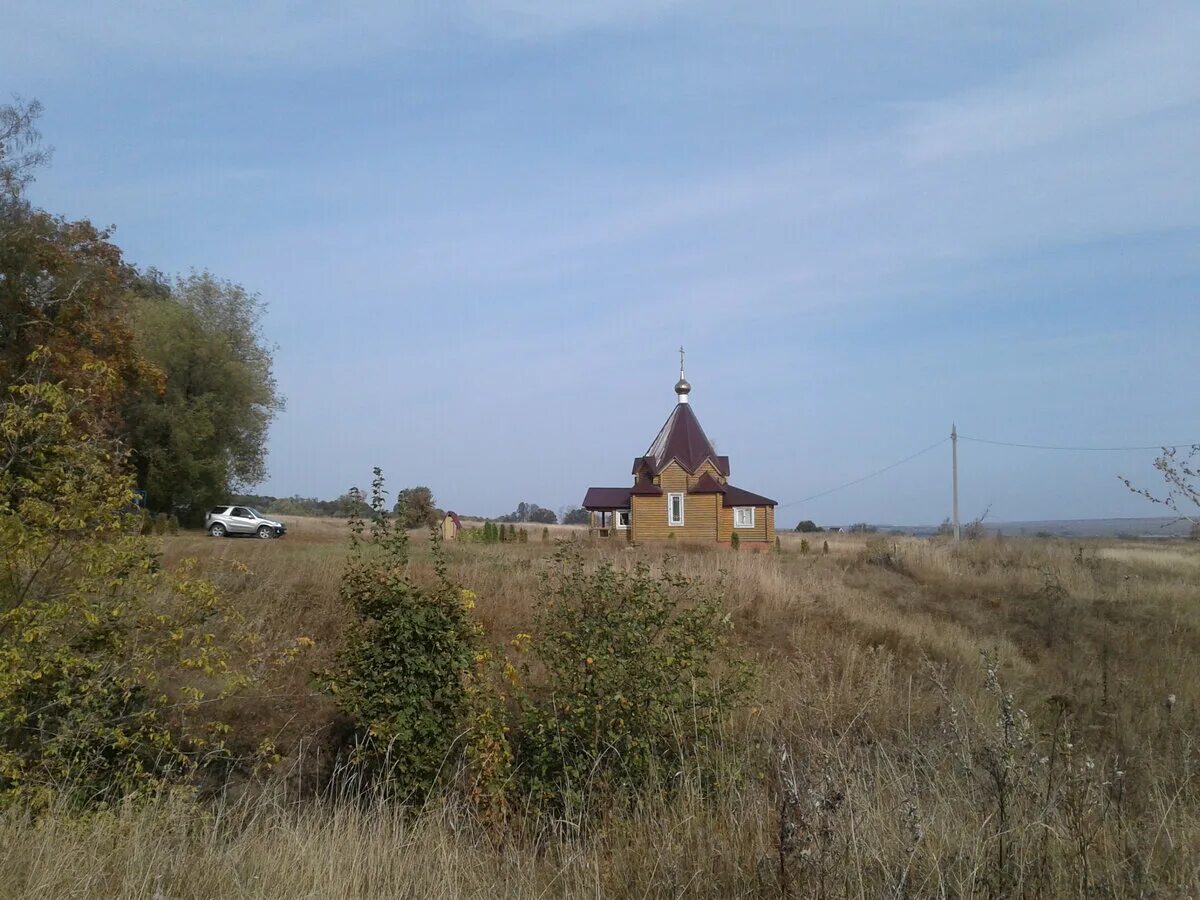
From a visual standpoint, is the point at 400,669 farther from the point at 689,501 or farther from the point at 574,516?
the point at 574,516

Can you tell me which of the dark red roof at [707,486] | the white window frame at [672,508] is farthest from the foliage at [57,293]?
the dark red roof at [707,486]

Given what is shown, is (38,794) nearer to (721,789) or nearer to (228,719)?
(721,789)

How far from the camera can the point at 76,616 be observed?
5.93 metres

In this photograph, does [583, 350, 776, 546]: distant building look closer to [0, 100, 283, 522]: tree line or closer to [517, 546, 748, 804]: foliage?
[0, 100, 283, 522]: tree line

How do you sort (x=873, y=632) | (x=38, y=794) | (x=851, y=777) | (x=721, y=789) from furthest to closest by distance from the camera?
(x=873, y=632), (x=38, y=794), (x=721, y=789), (x=851, y=777)

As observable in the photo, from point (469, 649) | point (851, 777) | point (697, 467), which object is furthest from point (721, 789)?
point (697, 467)

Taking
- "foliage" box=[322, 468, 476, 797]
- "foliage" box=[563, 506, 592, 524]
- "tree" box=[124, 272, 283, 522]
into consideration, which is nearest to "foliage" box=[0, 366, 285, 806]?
"foliage" box=[322, 468, 476, 797]

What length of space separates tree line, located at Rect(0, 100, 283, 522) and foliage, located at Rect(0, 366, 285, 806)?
12.1m

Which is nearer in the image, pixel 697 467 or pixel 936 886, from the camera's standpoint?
pixel 936 886

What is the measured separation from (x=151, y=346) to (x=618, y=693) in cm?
3344

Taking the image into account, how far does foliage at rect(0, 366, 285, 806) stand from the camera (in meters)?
5.43

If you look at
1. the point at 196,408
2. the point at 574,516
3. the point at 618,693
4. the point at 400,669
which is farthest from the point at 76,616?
the point at 574,516

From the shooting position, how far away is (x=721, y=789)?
14.9 feet

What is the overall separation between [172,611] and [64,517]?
1.60 meters
